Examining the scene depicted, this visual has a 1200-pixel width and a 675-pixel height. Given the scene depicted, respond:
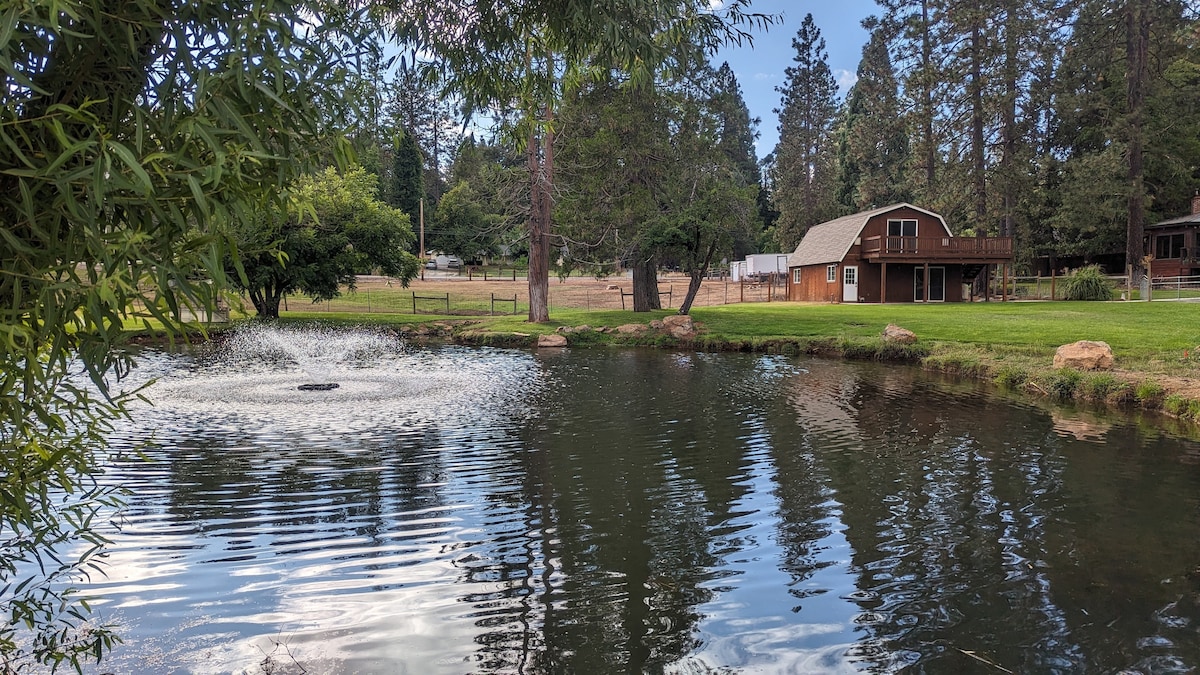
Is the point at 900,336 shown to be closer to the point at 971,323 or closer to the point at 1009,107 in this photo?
the point at 971,323

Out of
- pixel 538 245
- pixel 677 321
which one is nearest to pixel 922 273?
pixel 677 321

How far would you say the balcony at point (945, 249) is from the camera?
125ft

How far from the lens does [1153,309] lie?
85.3ft

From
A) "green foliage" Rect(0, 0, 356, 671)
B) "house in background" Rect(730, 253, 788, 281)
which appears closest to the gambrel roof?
"house in background" Rect(730, 253, 788, 281)

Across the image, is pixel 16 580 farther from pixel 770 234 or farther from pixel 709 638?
pixel 770 234

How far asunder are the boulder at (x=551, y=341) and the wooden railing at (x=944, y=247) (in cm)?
2081

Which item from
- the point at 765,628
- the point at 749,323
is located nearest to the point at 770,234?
the point at 749,323

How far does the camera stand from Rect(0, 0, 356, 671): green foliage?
6.54 ft

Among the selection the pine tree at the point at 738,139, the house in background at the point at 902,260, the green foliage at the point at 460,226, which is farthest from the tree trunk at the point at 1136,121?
the green foliage at the point at 460,226

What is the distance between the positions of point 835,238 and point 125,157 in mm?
44070

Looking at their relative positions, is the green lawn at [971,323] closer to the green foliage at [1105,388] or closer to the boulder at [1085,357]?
the boulder at [1085,357]

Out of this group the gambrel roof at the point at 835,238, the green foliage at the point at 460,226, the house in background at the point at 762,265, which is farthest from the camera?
the green foliage at the point at 460,226

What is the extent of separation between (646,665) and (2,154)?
3.92 m

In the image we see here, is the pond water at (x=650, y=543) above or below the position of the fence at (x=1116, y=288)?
below
